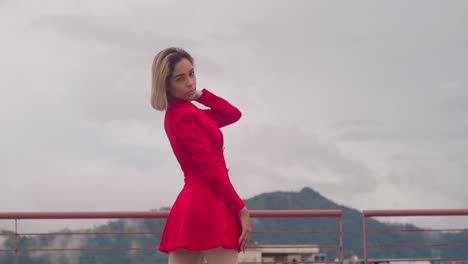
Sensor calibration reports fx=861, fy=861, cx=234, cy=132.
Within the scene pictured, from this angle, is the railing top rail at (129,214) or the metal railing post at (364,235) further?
the metal railing post at (364,235)

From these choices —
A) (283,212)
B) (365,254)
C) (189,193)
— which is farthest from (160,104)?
(365,254)

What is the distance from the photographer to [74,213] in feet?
21.6

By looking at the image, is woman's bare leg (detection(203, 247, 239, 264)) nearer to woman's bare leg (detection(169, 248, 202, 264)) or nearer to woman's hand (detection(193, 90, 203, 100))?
woman's bare leg (detection(169, 248, 202, 264))

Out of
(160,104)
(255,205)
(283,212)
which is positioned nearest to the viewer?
(160,104)

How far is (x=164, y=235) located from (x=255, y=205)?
395ft

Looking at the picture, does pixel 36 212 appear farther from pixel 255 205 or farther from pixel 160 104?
pixel 255 205

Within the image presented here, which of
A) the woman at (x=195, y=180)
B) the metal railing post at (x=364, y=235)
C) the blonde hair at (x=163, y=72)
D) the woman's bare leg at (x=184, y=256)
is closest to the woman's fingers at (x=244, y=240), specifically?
the woman at (x=195, y=180)

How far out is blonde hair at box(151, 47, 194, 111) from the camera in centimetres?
341

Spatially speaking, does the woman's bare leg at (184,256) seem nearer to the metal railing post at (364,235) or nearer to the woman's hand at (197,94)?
the woman's hand at (197,94)

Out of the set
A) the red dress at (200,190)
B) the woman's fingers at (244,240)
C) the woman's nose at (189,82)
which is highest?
the woman's nose at (189,82)

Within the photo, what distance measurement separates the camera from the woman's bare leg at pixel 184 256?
11.6 feet

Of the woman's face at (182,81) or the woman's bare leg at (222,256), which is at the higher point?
the woman's face at (182,81)

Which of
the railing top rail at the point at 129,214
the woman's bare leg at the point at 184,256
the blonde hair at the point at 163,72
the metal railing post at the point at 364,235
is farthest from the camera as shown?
the metal railing post at the point at 364,235

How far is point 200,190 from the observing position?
3480mm
